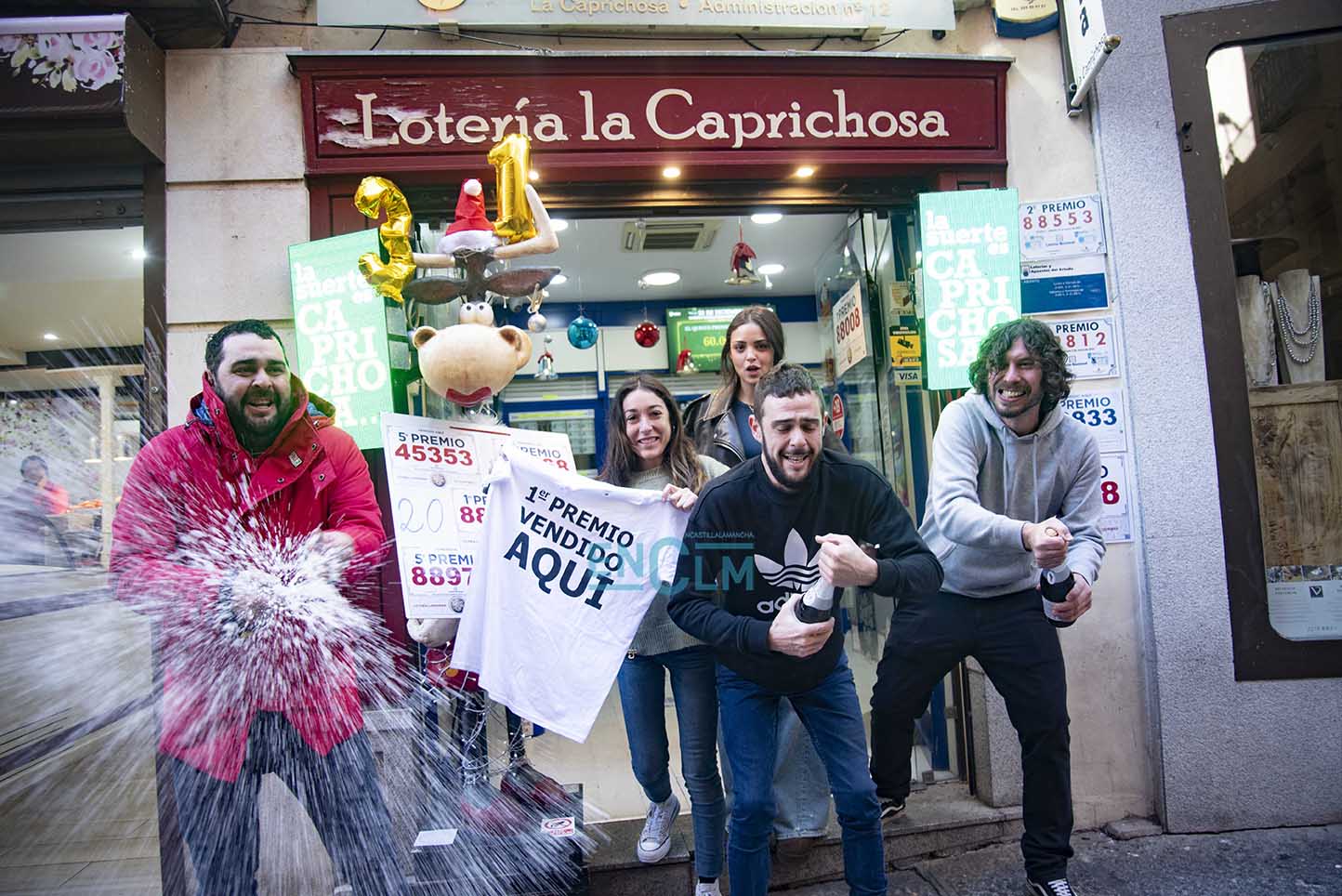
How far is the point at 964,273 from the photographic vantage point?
13.7 ft

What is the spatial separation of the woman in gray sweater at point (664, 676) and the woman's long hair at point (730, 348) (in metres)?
0.33

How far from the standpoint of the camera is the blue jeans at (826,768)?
2781mm

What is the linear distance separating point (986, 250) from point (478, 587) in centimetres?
297

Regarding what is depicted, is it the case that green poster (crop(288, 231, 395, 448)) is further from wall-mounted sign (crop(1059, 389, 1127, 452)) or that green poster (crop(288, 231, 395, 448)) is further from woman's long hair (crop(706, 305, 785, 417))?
wall-mounted sign (crop(1059, 389, 1127, 452))

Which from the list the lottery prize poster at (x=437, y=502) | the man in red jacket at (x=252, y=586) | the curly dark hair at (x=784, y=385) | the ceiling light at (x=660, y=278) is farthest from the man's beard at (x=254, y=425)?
the ceiling light at (x=660, y=278)

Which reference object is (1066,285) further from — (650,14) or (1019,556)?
(650,14)

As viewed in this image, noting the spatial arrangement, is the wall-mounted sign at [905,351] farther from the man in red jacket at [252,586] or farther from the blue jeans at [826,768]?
the man in red jacket at [252,586]

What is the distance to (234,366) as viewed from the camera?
272 cm

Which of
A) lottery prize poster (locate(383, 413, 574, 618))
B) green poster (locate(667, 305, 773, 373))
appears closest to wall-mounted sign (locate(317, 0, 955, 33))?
lottery prize poster (locate(383, 413, 574, 618))

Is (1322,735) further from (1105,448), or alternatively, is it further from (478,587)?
(478,587)

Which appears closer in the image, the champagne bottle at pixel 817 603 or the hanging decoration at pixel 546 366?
the champagne bottle at pixel 817 603

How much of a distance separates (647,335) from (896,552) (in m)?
3.57


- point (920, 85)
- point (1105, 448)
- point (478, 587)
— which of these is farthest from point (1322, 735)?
point (478, 587)

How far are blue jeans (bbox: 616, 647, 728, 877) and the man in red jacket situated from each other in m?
1.03
